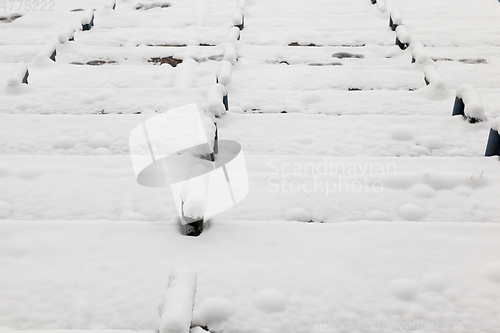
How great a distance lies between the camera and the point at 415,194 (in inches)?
95.7

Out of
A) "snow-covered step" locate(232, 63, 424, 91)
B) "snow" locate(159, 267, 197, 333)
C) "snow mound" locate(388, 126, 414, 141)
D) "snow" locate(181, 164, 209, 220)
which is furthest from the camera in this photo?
"snow-covered step" locate(232, 63, 424, 91)

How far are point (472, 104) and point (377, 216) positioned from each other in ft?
4.45

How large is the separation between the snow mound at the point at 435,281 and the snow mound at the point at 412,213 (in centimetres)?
47

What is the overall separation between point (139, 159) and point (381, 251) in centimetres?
153

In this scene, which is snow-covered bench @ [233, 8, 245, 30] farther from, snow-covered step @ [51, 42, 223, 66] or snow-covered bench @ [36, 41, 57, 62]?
snow-covered bench @ [36, 41, 57, 62]

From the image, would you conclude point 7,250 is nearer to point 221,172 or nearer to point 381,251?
point 221,172

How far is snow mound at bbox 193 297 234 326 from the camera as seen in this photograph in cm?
168

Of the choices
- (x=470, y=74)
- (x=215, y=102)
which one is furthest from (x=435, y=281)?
(x=470, y=74)

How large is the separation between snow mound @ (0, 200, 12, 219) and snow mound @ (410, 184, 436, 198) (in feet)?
6.95

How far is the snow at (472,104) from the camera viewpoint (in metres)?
3.06
